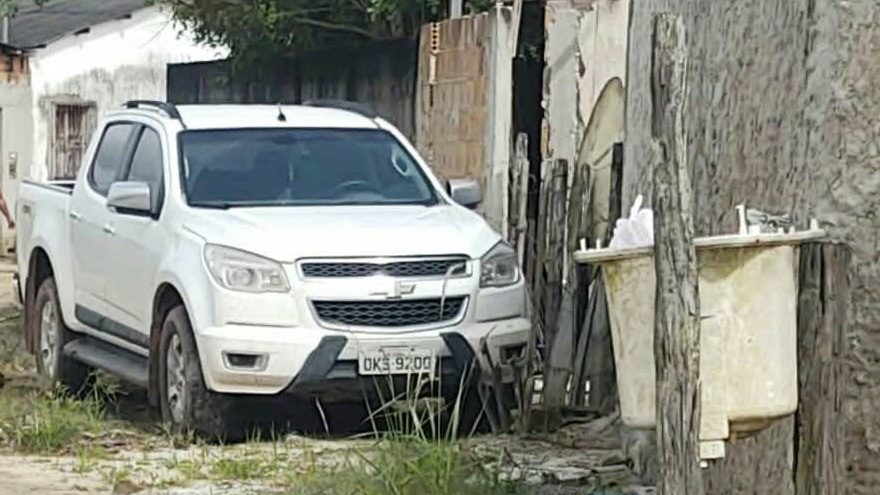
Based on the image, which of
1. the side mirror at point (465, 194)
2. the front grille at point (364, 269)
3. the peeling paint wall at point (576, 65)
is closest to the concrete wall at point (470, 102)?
the peeling paint wall at point (576, 65)

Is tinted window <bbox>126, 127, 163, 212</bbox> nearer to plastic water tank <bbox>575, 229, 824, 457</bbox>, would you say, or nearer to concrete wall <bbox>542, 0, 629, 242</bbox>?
concrete wall <bbox>542, 0, 629, 242</bbox>

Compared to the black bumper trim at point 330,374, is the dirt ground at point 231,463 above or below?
below

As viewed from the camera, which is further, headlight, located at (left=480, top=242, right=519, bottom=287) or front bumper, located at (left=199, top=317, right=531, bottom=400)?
headlight, located at (left=480, top=242, right=519, bottom=287)

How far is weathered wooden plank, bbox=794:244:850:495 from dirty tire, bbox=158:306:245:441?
398 cm

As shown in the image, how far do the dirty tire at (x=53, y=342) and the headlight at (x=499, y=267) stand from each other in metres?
3.12

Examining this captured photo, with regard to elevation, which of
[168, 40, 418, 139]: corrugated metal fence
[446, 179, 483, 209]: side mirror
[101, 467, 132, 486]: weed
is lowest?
[101, 467, 132, 486]: weed

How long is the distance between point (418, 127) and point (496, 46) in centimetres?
178

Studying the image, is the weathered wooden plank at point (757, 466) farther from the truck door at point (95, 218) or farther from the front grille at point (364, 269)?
the truck door at point (95, 218)

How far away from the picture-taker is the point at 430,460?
7.21 metres

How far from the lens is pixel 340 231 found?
8977 millimetres

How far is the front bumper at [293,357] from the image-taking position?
870 cm

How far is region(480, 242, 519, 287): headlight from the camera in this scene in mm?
9141

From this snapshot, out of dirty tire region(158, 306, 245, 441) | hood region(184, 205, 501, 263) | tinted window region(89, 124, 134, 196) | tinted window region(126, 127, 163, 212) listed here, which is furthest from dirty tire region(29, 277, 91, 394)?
hood region(184, 205, 501, 263)

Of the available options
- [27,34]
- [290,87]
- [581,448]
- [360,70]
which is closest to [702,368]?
[581,448]
